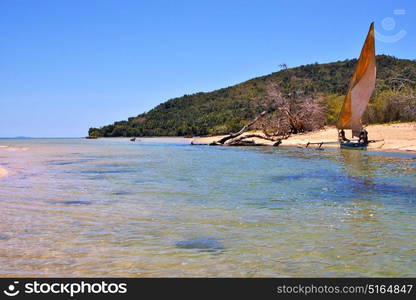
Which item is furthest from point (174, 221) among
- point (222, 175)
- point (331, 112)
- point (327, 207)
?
point (331, 112)

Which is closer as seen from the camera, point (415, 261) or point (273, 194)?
point (415, 261)

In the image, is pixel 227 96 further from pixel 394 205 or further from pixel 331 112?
pixel 394 205

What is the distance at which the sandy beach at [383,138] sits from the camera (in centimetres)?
2933

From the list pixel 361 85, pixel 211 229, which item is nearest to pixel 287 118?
pixel 361 85

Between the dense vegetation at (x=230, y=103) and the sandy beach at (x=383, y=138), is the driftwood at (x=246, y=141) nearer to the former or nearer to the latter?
the sandy beach at (x=383, y=138)

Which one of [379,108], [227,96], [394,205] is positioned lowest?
[394,205]

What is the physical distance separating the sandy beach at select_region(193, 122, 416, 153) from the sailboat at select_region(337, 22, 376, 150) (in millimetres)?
1681

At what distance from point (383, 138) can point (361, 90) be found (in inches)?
218

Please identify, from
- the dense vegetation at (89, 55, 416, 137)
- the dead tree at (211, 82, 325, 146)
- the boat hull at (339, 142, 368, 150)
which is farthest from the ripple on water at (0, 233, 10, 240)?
the dense vegetation at (89, 55, 416, 137)

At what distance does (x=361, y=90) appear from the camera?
1185 inches

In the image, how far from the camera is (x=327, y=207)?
8.84m

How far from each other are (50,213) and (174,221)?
9.23 feet

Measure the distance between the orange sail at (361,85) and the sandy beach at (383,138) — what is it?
8.52 feet

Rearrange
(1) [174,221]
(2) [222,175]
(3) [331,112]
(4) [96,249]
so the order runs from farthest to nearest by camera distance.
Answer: (3) [331,112], (2) [222,175], (1) [174,221], (4) [96,249]
